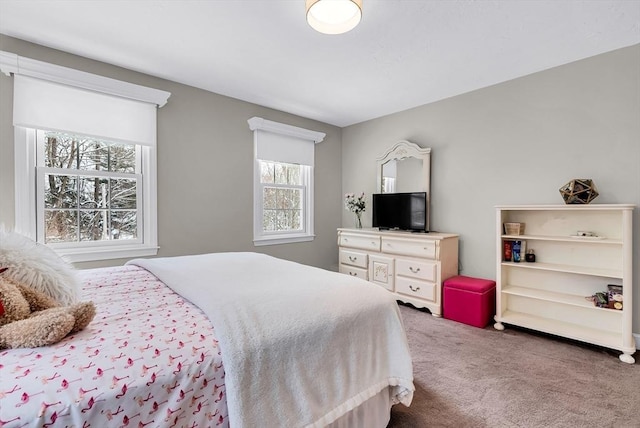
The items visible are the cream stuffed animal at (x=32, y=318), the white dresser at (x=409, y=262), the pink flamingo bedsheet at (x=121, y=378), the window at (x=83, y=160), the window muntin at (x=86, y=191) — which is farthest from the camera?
the white dresser at (x=409, y=262)

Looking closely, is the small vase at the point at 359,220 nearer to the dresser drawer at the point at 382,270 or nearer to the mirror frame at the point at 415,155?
the dresser drawer at the point at 382,270

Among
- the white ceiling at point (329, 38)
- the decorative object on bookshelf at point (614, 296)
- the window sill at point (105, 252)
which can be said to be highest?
the white ceiling at point (329, 38)

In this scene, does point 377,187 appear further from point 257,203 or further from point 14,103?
point 14,103

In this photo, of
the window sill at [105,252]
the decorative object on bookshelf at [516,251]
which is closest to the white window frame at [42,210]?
the window sill at [105,252]

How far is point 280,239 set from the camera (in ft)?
13.3

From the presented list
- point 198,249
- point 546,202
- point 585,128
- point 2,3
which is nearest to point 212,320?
point 198,249

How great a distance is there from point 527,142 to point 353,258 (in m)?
2.41

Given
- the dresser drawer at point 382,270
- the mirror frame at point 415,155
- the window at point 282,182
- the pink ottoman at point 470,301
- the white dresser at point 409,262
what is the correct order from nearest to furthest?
the pink ottoman at point 470,301 < the white dresser at point 409,262 < the dresser drawer at point 382,270 < the mirror frame at point 415,155 < the window at point 282,182

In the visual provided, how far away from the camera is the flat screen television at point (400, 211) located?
369 cm

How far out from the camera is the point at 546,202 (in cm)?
287

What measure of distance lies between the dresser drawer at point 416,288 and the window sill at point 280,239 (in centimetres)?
148

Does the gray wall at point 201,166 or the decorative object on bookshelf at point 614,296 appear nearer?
the decorative object on bookshelf at point 614,296

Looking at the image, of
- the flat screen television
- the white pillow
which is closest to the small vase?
the flat screen television

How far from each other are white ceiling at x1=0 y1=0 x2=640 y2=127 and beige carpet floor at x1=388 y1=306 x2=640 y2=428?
2.54m
